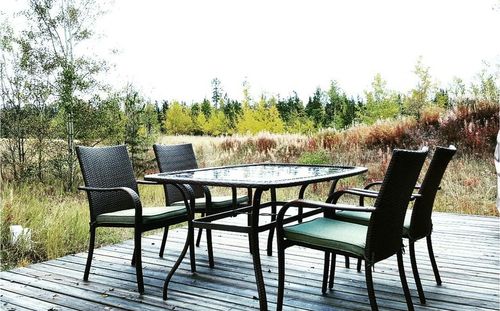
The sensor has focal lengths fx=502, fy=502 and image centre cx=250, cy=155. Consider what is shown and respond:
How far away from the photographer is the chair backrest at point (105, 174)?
3172mm

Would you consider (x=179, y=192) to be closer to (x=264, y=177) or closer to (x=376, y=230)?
(x=264, y=177)

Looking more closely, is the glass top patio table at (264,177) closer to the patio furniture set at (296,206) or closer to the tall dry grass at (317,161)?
the patio furniture set at (296,206)

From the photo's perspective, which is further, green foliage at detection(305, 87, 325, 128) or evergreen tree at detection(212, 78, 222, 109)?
evergreen tree at detection(212, 78, 222, 109)

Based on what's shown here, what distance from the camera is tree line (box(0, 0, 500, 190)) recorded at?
6.21 metres

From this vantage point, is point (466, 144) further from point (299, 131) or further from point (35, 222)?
point (35, 222)

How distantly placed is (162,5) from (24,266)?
5.44 meters

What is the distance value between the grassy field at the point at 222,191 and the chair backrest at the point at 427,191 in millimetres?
2701

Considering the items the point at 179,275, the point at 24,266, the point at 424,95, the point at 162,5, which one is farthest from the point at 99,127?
the point at 424,95

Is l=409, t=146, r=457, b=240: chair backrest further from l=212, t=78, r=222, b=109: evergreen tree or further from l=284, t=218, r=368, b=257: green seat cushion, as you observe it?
l=212, t=78, r=222, b=109: evergreen tree

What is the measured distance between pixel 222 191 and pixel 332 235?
5196 millimetres

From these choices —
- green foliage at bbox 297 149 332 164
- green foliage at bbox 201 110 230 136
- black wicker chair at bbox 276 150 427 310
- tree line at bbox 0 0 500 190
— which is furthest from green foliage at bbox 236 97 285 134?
black wicker chair at bbox 276 150 427 310

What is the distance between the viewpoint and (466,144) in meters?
7.02

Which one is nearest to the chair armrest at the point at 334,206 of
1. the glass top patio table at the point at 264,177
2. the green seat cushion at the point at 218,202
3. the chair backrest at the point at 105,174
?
the glass top patio table at the point at 264,177

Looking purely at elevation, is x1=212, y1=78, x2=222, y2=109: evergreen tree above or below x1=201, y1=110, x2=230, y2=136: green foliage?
above
